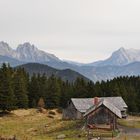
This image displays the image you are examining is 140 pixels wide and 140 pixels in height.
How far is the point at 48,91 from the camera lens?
127 m

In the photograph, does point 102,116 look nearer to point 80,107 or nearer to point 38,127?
point 38,127

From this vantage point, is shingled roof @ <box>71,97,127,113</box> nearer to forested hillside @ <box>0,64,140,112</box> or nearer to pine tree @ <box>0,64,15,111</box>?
forested hillside @ <box>0,64,140,112</box>

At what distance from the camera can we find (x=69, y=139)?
6241 centimetres

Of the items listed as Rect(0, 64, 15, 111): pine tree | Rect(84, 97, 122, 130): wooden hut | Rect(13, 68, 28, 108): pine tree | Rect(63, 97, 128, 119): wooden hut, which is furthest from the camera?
Rect(13, 68, 28, 108): pine tree

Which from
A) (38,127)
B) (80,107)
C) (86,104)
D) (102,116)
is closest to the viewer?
(102,116)

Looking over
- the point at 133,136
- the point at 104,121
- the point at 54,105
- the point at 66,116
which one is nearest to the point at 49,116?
the point at 66,116

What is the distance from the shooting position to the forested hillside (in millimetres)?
108625

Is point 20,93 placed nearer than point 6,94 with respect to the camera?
No

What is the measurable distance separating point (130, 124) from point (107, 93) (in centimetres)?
3681

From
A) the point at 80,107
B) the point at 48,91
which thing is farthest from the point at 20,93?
the point at 80,107

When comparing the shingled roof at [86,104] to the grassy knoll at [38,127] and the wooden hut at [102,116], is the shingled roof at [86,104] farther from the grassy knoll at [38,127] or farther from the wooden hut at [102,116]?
the wooden hut at [102,116]

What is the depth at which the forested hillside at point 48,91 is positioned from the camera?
4277 inches

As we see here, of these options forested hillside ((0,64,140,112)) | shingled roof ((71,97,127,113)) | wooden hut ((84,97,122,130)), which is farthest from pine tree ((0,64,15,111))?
wooden hut ((84,97,122,130))

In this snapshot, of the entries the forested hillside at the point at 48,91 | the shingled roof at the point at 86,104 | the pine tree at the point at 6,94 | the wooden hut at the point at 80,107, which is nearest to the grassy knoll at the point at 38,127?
the pine tree at the point at 6,94
